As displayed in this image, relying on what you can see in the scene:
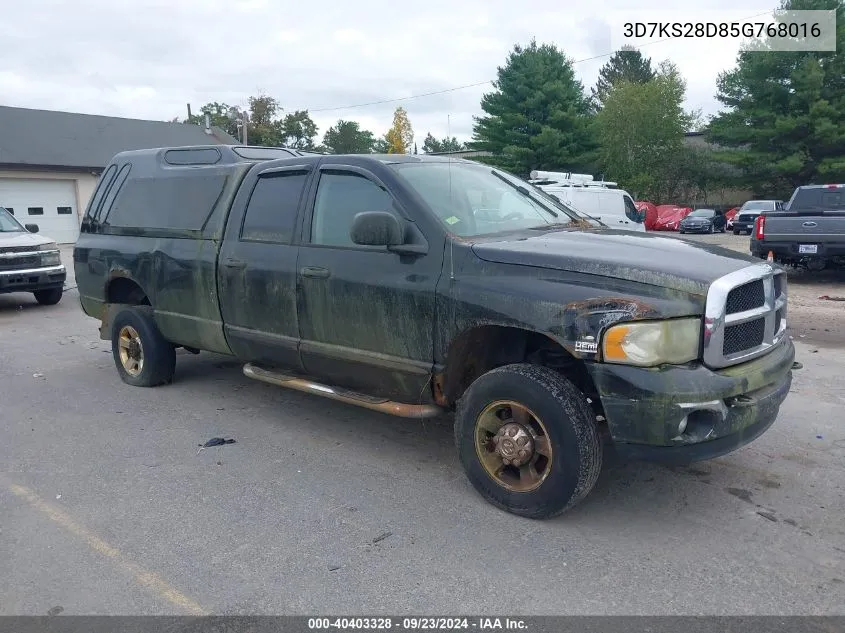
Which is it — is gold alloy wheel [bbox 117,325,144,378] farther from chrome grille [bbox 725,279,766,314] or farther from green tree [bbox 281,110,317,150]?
green tree [bbox 281,110,317,150]

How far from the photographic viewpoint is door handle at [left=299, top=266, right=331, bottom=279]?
4703 millimetres

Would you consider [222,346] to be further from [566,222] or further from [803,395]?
[803,395]

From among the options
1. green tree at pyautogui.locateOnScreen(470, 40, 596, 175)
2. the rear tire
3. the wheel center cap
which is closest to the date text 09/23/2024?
the wheel center cap

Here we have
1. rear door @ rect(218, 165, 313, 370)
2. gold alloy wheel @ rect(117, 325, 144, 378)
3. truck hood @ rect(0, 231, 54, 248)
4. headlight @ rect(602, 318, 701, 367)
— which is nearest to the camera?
headlight @ rect(602, 318, 701, 367)

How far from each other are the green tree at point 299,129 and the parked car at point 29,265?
142 feet

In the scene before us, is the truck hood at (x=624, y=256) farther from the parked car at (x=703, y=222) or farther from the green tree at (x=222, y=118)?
the green tree at (x=222, y=118)

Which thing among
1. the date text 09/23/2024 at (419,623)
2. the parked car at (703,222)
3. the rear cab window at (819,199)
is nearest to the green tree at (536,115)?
the parked car at (703,222)

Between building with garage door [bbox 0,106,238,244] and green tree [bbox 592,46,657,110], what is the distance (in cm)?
5207

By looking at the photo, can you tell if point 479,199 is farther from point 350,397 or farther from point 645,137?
point 645,137

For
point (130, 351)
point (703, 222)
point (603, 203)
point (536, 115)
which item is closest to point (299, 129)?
point (536, 115)

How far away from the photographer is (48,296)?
12211mm

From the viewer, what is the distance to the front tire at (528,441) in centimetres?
363

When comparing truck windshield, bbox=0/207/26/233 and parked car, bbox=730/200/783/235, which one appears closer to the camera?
truck windshield, bbox=0/207/26/233

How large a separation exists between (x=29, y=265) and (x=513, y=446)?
33.8ft
